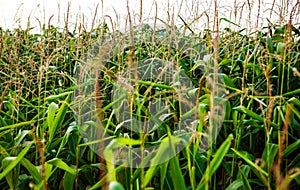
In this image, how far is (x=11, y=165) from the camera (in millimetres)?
1188

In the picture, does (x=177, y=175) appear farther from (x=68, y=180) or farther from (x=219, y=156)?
(x=68, y=180)

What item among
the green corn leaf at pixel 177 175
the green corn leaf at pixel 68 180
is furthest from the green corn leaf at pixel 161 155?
the green corn leaf at pixel 68 180

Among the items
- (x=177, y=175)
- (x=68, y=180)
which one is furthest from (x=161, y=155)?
(x=68, y=180)

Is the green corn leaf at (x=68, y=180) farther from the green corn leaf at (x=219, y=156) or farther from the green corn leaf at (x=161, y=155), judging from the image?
the green corn leaf at (x=219, y=156)

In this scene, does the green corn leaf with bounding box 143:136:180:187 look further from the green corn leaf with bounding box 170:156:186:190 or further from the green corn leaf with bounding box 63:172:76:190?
the green corn leaf with bounding box 63:172:76:190

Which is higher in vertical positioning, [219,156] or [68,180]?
[219,156]

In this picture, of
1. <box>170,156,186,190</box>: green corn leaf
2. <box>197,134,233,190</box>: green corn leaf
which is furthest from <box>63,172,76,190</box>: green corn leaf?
<box>197,134,233,190</box>: green corn leaf

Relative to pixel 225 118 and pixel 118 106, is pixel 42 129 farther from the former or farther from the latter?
pixel 225 118

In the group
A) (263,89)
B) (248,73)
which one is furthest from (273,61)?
(263,89)

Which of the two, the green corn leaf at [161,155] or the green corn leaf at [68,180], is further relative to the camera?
the green corn leaf at [68,180]

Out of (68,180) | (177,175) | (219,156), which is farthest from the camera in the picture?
(68,180)

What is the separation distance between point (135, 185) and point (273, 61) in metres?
1.16

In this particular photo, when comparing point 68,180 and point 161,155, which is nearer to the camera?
point 161,155

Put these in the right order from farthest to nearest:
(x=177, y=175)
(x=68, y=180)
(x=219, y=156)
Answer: (x=68, y=180)
(x=177, y=175)
(x=219, y=156)
